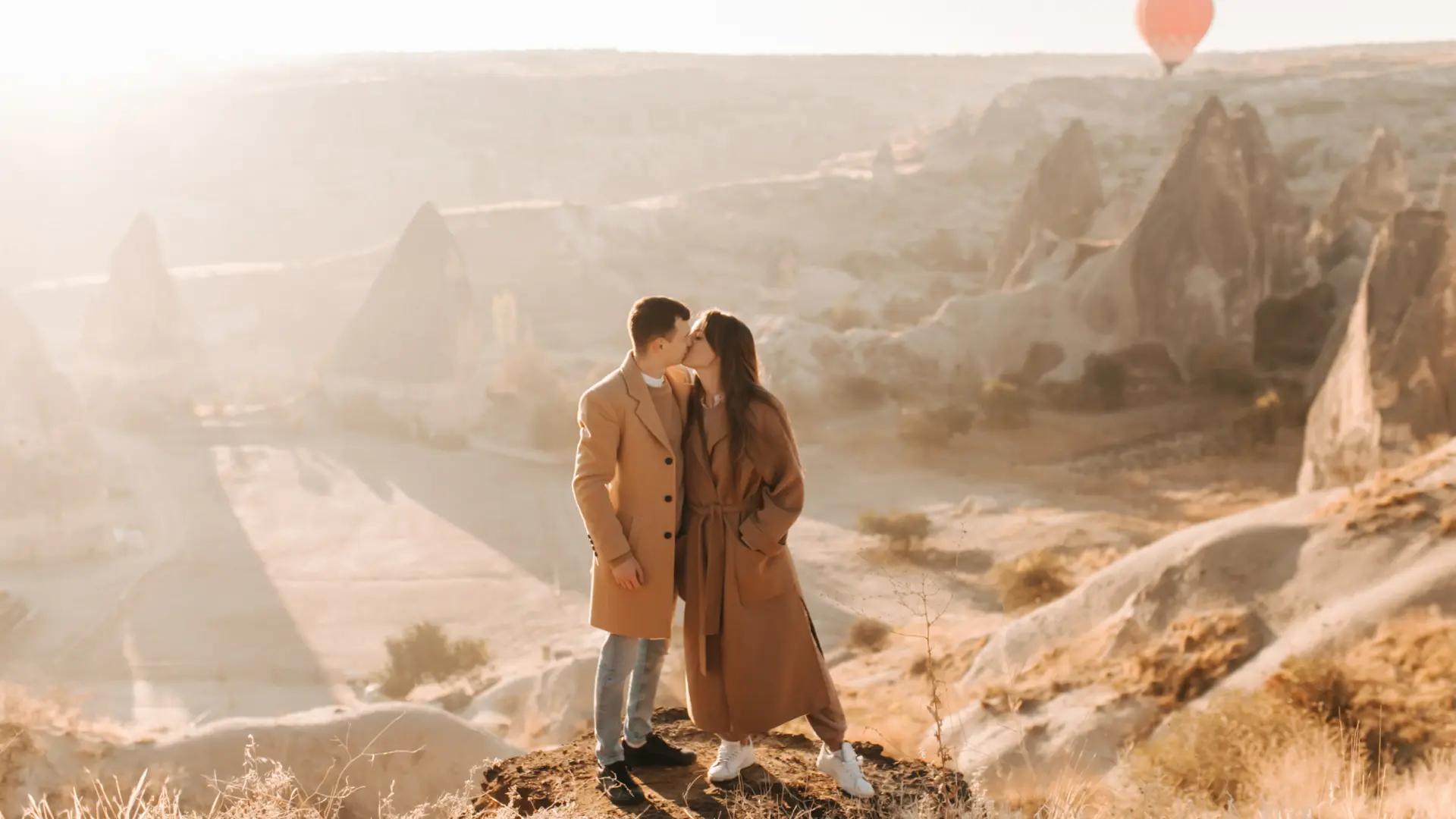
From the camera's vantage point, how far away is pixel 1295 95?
35594 millimetres

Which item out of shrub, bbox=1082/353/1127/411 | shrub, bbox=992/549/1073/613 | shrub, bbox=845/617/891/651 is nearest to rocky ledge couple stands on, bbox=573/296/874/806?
shrub, bbox=845/617/891/651

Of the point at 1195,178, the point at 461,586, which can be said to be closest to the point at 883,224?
the point at 1195,178

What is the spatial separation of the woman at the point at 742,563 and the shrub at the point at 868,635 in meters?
7.73

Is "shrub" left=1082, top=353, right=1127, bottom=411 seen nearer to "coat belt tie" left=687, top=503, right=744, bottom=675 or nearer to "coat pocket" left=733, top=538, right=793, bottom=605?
"coat pocket" left=733, top=538, right=793, bottom=605

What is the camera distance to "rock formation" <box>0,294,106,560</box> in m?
15.5

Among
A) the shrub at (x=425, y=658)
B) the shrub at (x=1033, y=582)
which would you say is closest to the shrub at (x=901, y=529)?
the shrub at (x=1033, y=582)

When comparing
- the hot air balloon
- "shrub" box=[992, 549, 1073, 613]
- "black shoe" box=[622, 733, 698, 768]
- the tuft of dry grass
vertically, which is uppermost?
the hot air balloon

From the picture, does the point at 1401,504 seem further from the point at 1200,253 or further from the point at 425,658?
the point at 1200,253

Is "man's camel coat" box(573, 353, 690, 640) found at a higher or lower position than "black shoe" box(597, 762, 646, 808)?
higher

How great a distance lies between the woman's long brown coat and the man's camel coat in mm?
94

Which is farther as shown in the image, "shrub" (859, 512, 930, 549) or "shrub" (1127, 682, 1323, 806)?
"shrub" (859, 512, 930, 549)

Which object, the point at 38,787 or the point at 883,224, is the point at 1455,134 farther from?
the point at 38,787

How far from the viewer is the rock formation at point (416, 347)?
2202 cm

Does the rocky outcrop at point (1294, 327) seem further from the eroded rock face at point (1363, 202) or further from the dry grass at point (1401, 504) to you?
the dry grass at point (1401, 504)
